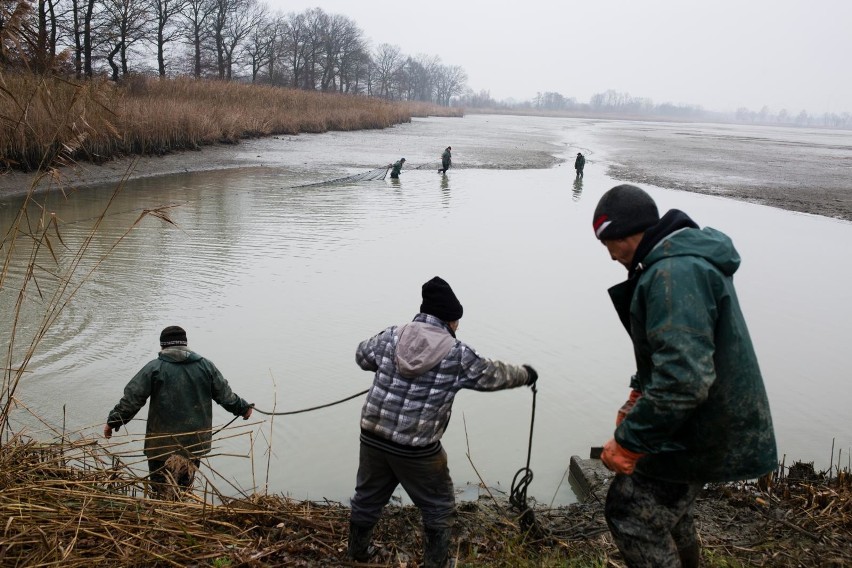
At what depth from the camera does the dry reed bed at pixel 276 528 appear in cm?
312

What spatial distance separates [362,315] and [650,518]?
21.0 feet

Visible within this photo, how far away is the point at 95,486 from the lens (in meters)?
3.67

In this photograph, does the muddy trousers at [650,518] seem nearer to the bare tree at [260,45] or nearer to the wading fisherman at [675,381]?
the wading fisherman at [675,381]

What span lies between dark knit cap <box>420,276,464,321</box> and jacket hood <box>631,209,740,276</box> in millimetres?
1041

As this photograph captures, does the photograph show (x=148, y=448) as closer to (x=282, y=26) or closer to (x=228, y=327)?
(x=228, y=327)

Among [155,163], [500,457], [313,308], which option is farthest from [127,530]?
[155,163]

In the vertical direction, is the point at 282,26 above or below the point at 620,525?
above

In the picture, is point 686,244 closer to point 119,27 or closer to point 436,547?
point 436,547

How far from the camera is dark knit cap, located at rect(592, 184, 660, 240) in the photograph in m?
2.66

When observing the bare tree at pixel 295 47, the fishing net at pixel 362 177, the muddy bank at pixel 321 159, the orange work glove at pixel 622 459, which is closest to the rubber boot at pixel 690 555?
the orange work glove at pixel 622 459

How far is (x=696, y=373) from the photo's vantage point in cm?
233

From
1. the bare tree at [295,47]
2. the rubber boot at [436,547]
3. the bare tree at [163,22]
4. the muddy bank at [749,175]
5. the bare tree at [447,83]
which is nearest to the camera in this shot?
the rubber boot at [436,547]

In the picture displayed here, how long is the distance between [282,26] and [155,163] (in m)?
62.1

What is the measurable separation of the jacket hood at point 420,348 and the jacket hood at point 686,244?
1.03 meters
